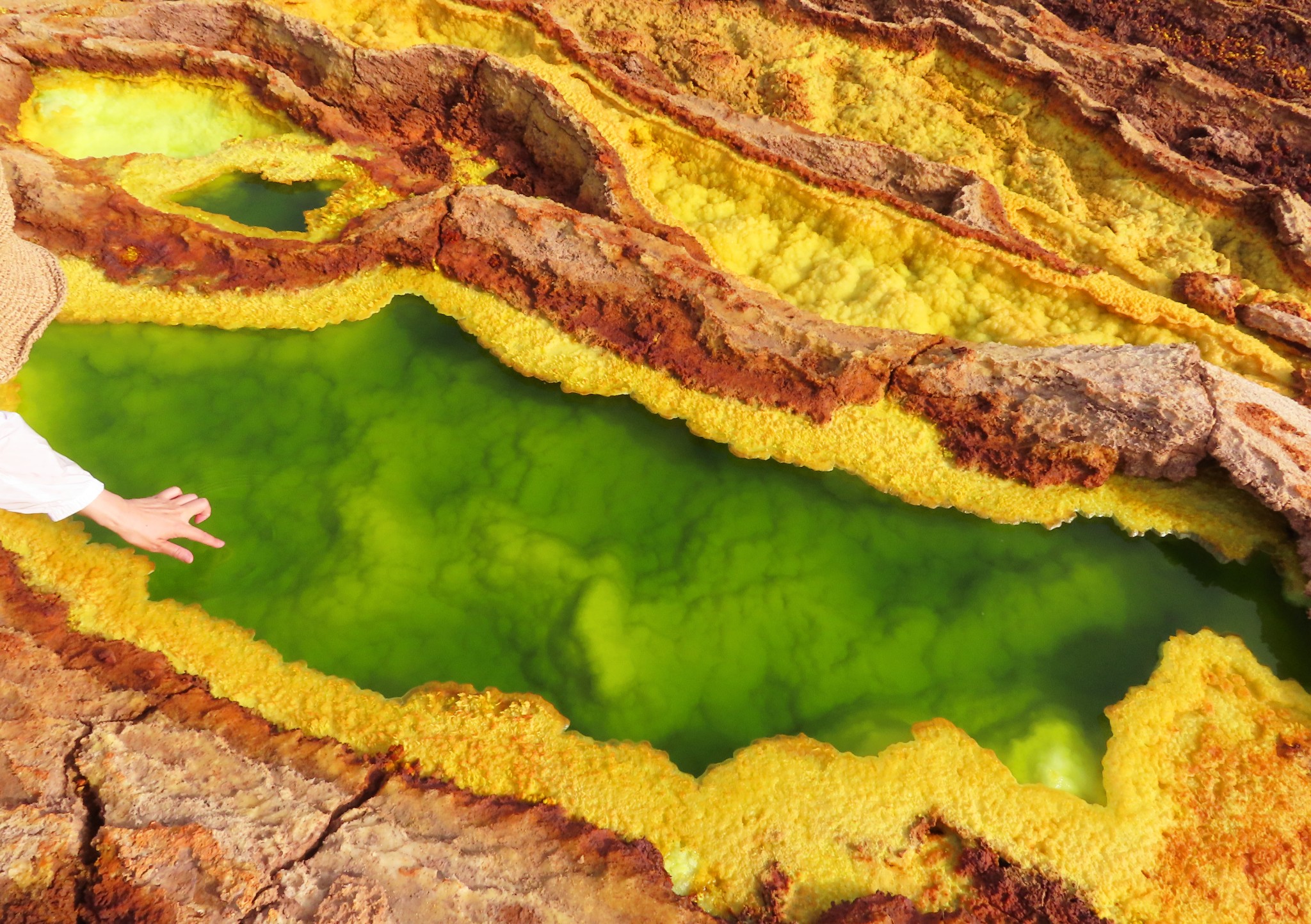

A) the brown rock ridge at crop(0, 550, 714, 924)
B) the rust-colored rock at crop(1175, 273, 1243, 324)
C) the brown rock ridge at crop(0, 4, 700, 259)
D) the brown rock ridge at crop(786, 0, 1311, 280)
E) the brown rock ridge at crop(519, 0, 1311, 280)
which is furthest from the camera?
the brown rock ridge at crop(786, 0, 1311, 280)

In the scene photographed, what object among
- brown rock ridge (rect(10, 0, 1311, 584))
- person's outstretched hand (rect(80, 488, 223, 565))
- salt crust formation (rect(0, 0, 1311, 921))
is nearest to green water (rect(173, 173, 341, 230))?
salt crust formation (rect(0, 0, 1311, 921))

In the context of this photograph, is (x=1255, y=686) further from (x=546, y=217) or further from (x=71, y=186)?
(x=71, y=186)

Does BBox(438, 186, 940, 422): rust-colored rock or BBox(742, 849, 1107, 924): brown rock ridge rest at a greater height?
BBox(438, 186, 940, 422): rust-colored rock

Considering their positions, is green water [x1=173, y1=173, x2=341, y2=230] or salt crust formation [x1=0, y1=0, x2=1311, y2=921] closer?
salt crust formation [x1=0, y1=0, x2=1311, y2=921]

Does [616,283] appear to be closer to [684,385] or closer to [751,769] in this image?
[684,385]

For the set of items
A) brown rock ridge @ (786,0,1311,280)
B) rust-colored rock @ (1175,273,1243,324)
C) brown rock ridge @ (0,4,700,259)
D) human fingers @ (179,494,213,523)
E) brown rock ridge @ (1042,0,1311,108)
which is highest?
brown rock ridge @ (1042,0,1311,108)

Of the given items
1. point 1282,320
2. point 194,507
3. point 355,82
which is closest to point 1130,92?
point 1282,320

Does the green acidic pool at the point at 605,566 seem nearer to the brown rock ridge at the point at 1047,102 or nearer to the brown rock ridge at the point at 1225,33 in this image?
the brown rock ridge at the point at 1047,102

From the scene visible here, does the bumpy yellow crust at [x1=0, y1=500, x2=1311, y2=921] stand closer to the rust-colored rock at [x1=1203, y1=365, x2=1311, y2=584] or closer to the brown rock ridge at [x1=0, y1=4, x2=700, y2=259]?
the rust-colored rock at [x1=1203, y1=365, x2=1311, y2=584]
